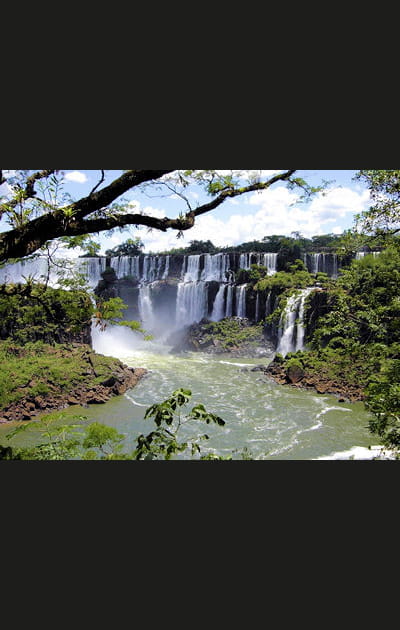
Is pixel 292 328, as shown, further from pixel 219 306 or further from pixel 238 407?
pixel 219 306

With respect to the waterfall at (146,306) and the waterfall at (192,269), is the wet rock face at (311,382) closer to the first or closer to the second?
the waterfall at (146,306)

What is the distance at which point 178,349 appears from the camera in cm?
625

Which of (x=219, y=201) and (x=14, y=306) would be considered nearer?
(x=219, y=201)

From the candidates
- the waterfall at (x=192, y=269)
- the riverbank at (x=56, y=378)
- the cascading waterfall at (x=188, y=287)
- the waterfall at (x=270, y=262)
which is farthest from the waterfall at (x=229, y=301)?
the riverbank at (x=56, y=378)

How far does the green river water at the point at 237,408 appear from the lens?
4004 millimetres

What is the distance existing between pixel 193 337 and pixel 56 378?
2.23m

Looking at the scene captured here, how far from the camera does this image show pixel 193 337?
262 inches

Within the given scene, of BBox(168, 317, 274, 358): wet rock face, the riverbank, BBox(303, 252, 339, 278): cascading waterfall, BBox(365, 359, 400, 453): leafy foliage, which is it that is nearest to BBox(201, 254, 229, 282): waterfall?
BBox(168, 317, 274, 358): wet rock face

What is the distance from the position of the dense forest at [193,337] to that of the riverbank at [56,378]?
0.02 meters

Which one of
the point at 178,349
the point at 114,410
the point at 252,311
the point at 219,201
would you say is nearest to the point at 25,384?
the point at 114,410

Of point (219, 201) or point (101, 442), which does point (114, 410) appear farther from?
point (219, 201)

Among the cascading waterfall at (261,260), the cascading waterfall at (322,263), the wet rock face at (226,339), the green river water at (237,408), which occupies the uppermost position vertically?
the cascading waterfall at (261,260)

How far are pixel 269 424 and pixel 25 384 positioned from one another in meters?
3.27

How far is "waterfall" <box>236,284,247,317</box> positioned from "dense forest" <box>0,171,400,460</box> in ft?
0.26
